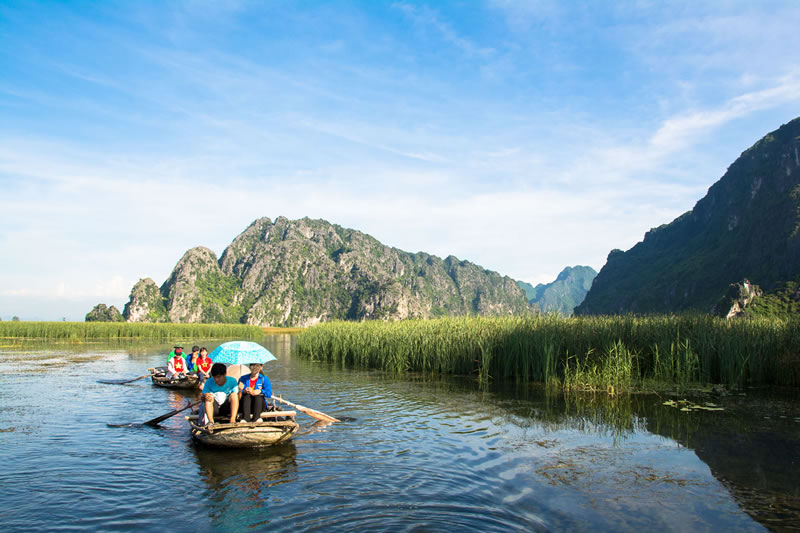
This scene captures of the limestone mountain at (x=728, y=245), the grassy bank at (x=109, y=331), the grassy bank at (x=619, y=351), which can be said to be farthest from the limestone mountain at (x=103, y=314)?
the grassy bank at (x=619, y=351)

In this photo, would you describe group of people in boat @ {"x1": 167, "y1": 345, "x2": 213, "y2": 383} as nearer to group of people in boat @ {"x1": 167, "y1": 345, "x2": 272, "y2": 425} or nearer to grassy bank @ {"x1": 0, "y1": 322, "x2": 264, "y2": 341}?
group of people in boat @ {"x1": 167, "y1": 345, "x2": 272, "y2": 425}

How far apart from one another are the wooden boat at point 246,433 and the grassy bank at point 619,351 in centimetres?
960

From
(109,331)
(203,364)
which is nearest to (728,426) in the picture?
(203,364)

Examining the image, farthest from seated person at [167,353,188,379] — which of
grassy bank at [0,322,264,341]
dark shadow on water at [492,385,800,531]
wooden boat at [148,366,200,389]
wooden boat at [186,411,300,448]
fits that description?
grassy bank at [0,322,264,341]

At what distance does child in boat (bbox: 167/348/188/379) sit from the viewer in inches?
717

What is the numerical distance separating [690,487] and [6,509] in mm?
9119

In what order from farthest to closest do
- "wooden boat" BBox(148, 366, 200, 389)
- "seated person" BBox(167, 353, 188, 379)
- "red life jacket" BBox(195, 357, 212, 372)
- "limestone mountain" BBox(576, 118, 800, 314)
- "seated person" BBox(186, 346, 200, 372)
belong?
"limestone mountain" BBox(576, 118, 800, 314) < "seated person" BBox(186, 346, 200, 372) < "red life jacket" BBox(195, 357, 212, 372) < "seated person" BBox(167, 353, 188, 379) < "wooden boat" BBox(148, 366, 200, 389)

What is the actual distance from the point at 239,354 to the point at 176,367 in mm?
9589

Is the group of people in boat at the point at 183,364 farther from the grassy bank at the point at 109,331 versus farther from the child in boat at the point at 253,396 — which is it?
the grassy bank at the point at 109,331

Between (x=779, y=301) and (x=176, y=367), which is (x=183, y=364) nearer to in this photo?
(x=176, y=367)

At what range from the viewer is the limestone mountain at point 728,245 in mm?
91812

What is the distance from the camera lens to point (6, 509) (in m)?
6.42

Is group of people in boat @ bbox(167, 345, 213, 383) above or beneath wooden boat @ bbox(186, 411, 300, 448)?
above

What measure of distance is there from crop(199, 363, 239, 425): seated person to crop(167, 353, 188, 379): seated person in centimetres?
924
